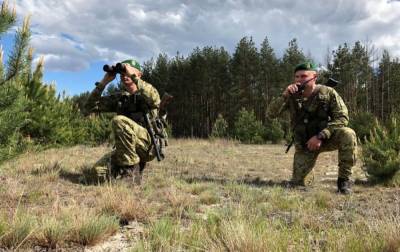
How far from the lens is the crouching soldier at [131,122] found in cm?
465

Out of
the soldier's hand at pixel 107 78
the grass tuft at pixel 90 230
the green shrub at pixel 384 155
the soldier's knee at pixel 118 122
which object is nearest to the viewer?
the grass tuft at pixel 90 230

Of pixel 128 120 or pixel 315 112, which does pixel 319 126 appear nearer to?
pixel 315 112

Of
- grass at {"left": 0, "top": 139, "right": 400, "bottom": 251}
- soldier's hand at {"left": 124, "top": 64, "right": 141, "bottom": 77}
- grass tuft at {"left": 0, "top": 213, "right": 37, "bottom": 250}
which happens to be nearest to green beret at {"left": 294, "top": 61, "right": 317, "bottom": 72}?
grass at {"left": 0, "top": 139, "right": 400, "bottom": 251}

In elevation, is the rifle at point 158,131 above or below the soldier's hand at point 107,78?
below

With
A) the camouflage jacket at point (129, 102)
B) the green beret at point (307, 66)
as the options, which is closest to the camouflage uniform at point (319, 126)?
the green beret at point (307, 66)

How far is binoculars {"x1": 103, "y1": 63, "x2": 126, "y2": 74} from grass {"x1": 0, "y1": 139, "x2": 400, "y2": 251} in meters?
1.25

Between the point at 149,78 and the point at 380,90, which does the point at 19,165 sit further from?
the point at 149,78

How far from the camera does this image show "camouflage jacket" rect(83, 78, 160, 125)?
184 inches

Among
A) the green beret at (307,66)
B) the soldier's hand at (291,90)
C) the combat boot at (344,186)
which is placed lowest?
the combat boot at (344,186)

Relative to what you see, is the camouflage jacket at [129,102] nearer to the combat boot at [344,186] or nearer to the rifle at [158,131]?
the rifle at [158,131]

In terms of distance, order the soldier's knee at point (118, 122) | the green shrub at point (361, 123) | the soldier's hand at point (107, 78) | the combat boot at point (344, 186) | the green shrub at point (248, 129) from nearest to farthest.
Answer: the combat boot at point (344, 186), the soldier's knee at point (118, 122), the soldier's hand at point (107, 78), the green shrub at point (361, 123), the green shrub at point (248, 129)

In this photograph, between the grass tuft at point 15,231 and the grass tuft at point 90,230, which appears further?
the grass tuft at point 90,230

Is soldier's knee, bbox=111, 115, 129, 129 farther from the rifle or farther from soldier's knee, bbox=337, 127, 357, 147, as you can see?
soldier's knee, bbox=337, 127, 357, 147

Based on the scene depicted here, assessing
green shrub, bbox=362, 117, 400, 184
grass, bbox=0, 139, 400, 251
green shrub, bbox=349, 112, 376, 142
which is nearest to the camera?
grass, bbox=0, 139, 400, 251
